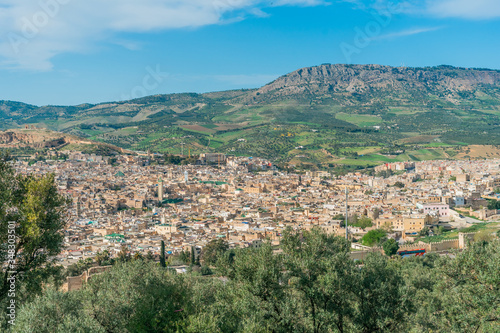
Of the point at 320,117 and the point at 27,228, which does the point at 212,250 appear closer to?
the point at 27,228

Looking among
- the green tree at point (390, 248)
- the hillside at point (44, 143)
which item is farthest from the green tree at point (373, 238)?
the hillside at point (44, 143)

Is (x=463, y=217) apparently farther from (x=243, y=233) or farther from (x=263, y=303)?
(x=263, y=303)

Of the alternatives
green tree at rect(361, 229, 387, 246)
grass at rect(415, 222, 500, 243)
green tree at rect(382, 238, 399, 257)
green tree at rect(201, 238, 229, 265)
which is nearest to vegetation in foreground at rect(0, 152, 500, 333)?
green tree at rect(201, 238, 229, 265)

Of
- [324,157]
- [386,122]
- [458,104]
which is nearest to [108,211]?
[324,157]

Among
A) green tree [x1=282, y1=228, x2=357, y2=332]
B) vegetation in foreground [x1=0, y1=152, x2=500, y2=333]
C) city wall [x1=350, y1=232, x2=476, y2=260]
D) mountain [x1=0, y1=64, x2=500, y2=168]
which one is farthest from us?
mountain [x1=0, y1=64, x2=500, y2=168]

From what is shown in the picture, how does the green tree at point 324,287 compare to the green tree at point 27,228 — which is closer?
the green tree at point 27,228

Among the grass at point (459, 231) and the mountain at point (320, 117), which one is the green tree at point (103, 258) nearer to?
the grass at point (459, 231)

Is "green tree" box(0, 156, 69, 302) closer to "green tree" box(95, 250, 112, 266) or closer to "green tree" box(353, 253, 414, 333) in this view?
"green tree" box(353, 253, 414, 333)

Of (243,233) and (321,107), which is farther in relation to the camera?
(321,107)
